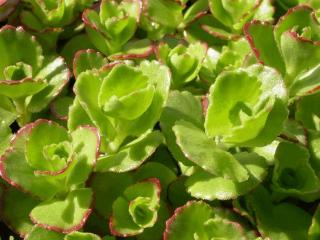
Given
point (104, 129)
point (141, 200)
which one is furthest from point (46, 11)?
point (141, 200)

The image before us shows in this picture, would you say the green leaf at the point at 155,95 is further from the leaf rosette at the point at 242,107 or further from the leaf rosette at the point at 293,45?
the leaf rosette at the point at 293,45

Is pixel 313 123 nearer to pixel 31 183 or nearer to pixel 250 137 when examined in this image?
pixel 250 137

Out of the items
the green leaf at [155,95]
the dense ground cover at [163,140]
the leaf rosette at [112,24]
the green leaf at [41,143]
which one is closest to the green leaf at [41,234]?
the dense ground cover at [163,140]

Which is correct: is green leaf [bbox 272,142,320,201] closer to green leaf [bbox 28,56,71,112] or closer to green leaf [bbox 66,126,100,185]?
green leaf [bbox 66,126,100,185]

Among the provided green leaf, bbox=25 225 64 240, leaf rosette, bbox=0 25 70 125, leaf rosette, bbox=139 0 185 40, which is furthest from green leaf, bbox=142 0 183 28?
green leaf, bbox=25 225 64 240

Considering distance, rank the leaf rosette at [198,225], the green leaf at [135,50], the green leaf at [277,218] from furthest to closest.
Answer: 1. the green leaf at [135,50]
2. the green leaf at [277,218]
3. the leaf rosette at [198,225]

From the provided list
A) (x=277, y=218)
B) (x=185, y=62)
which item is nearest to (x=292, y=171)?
(x=277, y=218)

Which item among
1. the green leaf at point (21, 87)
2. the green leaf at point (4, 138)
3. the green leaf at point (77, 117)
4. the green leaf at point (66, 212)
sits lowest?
the green leaf at point (66, 212)
